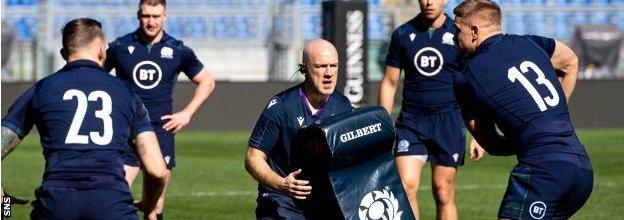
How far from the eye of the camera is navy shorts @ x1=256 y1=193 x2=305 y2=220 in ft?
27.1

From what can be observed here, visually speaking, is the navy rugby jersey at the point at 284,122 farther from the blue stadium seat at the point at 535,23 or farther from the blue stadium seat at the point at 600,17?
the blue stadium seat at the point at 600,17

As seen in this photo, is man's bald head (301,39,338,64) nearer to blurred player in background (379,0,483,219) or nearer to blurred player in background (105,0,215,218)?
blurred player in background (379,0,483,219)

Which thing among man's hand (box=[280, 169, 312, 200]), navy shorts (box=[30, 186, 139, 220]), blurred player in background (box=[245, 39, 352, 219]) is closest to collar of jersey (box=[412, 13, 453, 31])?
Answer: blurred player in background (box=[245, 39, 352, 219])

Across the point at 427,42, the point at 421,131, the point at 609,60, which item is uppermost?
the point at 427,42

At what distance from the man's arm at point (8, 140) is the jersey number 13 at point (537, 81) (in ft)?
8.85

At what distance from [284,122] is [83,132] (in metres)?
1.41

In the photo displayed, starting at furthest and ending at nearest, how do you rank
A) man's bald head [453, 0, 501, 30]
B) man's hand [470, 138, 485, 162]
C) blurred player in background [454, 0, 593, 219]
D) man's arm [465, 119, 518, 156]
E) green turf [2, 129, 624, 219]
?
green turf [2, 129, 624, 219]
man's hand [470, 138, 485, 162]
man's arm [465, 119, 518, 156]
man's bald head [453, 0, 501, 30]
blurred player in background [454, 0, 593, 219]

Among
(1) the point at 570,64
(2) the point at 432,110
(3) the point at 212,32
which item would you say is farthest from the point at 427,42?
(3) the point at 212,32

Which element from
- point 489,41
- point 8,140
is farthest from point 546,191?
point 8,140

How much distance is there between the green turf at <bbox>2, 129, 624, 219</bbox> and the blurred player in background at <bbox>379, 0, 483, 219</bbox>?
173 cm

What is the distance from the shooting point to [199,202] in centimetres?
1481

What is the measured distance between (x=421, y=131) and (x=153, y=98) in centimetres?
232

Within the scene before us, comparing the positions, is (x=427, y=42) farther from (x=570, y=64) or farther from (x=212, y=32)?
(x=212, y=32)

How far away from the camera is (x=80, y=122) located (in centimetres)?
722
